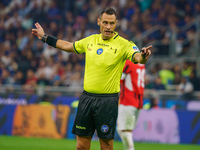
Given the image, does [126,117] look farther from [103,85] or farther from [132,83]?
[103,85]

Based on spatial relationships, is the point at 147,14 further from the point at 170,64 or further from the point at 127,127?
the point at 127,127

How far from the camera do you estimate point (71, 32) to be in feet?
63.1

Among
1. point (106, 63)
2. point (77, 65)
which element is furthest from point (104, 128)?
point (77, 65)

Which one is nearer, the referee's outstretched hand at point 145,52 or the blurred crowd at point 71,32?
the referee's outstretched hand at point 145,52

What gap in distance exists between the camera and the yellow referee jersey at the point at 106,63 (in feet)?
19.2

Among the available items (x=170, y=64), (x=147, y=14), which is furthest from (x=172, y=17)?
(x=170, y=64)

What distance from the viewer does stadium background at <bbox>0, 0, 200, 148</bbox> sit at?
12812mm

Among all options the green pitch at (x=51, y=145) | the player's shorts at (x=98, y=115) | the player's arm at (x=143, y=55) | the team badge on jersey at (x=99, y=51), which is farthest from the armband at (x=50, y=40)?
the green pitch at (x=51, y=145)

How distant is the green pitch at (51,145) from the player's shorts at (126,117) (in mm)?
2645

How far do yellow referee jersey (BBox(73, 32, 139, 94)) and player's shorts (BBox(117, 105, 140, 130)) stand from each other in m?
2.33

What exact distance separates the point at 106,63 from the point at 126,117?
2617mm

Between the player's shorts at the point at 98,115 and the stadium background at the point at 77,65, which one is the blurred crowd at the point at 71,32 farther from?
the player's shorts at the point at 98,115

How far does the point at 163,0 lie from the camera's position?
19031 mm

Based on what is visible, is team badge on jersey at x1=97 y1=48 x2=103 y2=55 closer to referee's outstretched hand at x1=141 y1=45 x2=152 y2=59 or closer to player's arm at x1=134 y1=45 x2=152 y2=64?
player's arm at x1=134 y1=45 x2=152 y2=64
